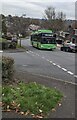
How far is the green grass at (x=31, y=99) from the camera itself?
8.56m

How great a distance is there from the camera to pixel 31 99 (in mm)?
9398

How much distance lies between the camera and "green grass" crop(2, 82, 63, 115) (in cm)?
856

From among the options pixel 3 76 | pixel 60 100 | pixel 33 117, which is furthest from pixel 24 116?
pixel 3 76

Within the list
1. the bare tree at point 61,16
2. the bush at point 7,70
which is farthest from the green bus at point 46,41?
the bare tree at point 61,16

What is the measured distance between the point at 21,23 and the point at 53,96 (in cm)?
7561

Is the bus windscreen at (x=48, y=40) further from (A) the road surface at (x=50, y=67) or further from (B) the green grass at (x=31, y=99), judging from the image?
(B) the green grass at (x=31, y=99)

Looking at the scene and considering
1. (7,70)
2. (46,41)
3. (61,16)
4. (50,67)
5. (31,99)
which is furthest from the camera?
(61,16)

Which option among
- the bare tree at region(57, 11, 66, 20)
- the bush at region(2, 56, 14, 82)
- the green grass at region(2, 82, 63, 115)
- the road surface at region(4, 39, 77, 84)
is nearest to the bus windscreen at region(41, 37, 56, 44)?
the road surface at region(4, 39, 77, 84)

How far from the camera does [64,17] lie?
402 ft

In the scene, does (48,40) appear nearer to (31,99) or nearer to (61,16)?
(31,99)

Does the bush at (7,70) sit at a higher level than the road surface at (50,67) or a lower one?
higher

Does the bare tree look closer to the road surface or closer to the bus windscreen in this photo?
the bus windscreen

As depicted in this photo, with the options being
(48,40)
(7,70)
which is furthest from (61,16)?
(7,70)

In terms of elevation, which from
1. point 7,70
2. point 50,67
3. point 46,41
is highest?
point 7,70
